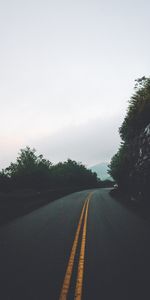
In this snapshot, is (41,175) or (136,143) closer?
(136,143)

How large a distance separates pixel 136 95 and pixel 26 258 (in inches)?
1610

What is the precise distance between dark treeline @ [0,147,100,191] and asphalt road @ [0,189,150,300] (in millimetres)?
37536

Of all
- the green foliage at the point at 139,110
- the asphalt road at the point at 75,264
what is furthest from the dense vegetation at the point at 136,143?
the asphalt road at the point at 75,264

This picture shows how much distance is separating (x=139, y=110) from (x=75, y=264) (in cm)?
3463

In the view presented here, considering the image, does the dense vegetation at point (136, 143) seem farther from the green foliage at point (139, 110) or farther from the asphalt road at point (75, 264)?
the asphalt road at point (75, 264)

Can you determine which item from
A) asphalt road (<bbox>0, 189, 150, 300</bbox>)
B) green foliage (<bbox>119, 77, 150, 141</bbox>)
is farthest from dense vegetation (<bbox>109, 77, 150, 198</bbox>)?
asphalt road (<bbox>0, 189, 150, 300</bbox>)

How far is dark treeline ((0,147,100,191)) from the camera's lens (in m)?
57.8

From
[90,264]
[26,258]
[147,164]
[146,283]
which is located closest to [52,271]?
[90,264]

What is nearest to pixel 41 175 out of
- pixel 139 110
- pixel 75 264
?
pixel 139 110

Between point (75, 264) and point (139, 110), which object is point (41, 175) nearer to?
point (139, 110)

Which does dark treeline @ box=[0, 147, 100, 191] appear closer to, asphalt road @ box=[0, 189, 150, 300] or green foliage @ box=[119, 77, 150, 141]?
green foliage @ box=[119, 77, 150, 141]

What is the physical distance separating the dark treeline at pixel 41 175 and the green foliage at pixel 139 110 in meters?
21.8

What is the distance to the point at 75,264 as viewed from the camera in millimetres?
7281

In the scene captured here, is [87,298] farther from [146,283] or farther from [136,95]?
[136,95]
